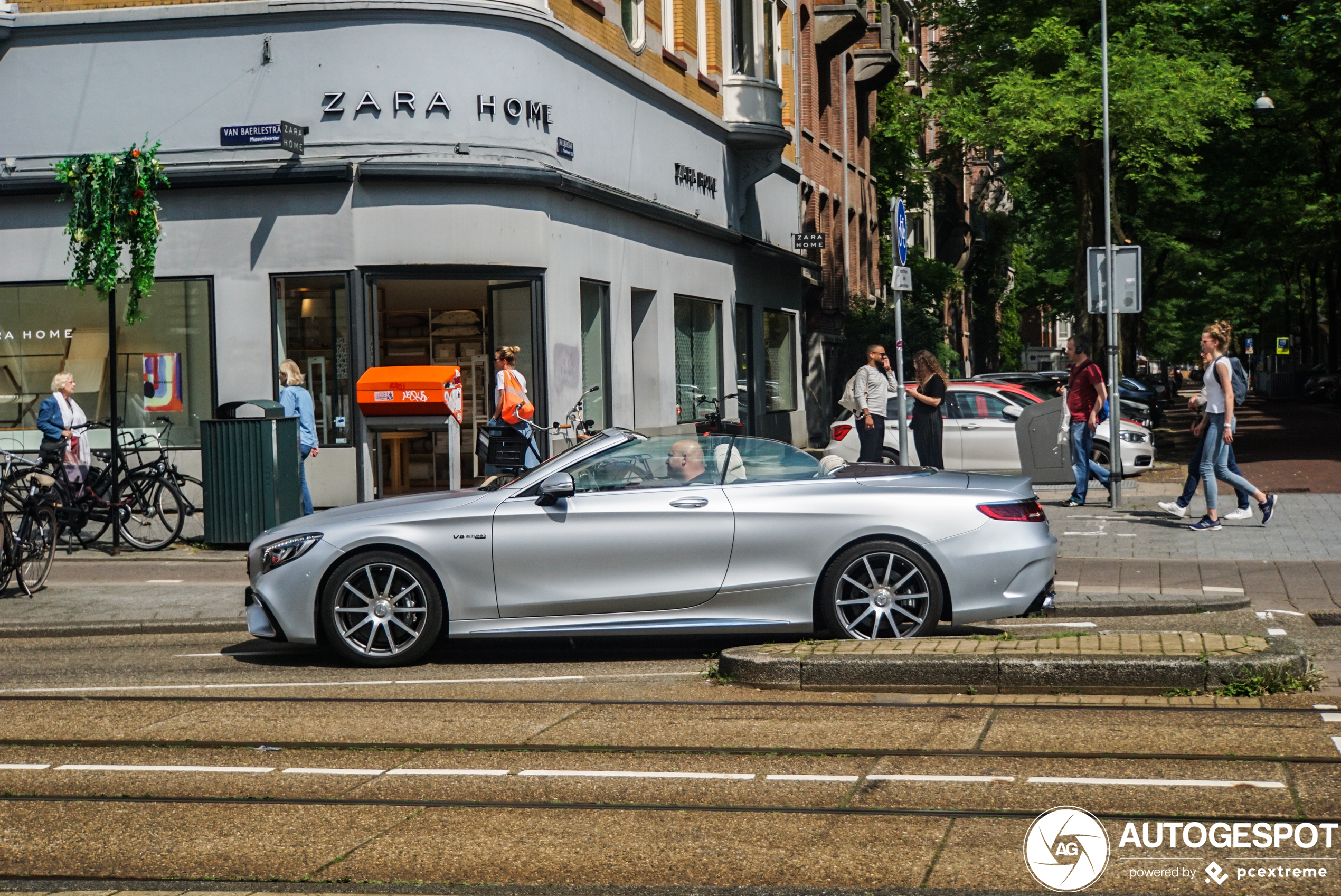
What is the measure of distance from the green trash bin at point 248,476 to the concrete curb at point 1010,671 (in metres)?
7.89

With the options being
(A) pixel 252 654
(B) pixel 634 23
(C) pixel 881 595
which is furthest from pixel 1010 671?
(B) pixel 634 23

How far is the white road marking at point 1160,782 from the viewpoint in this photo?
560 centimetres

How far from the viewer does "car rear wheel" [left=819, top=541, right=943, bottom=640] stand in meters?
8.59

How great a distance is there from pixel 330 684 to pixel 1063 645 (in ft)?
12.6

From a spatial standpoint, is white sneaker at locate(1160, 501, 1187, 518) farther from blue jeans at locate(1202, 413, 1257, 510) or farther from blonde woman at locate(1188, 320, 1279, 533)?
blue jeans at locate(1202, 413, 1257, 510)

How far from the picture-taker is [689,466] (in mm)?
8938

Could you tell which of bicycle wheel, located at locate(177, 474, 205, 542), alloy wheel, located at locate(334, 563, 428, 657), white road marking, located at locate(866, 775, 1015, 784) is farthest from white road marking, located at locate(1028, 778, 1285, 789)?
bicycle wheel, located at locate(177, 474, 205, 542)

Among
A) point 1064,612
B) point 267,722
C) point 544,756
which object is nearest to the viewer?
point 544,756

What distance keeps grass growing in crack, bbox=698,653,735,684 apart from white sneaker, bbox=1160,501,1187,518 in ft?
26.3

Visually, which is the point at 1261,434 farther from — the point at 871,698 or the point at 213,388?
the point at 871,698

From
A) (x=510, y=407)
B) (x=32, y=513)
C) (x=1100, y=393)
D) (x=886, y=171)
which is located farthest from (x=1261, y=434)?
Result: (x=32, y=513)

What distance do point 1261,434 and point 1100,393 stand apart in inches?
743

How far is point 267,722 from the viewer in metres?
7.29

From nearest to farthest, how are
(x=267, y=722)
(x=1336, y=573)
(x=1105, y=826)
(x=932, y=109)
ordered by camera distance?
1. (x=1105, y=826)
2. (x=267, y=722)
3. (x=1336, y=573)
4. (x=932, y=109)
